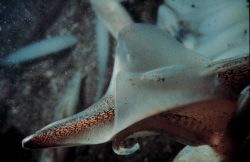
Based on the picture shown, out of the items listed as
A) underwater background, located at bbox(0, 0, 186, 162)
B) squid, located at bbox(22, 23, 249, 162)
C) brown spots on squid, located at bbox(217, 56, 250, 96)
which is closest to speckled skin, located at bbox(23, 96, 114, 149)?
squid, located at bbox(22, 23, 249, 162)

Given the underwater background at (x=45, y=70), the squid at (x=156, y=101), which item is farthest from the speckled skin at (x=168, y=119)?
the underwater background at (x=45, y=70)

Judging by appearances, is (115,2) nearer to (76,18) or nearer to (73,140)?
(76,18)

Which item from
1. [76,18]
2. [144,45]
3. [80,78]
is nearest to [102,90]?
[80,78]

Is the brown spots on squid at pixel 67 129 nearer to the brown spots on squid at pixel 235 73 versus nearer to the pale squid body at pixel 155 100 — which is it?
the pale squid body at pixel 155 100

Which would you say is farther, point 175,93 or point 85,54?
point 85,54

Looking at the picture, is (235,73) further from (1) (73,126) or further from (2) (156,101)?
(1) (73,126)

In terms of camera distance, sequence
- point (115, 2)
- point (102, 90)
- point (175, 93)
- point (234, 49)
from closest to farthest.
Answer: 1. point (175, 93)
2. point (234, 49)
3. point (115, 2)
4. point (102, 90)

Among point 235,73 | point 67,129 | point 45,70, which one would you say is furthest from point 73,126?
point 45,70
